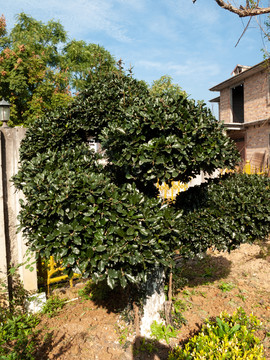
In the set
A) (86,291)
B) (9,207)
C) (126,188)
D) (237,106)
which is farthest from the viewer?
(237,106)

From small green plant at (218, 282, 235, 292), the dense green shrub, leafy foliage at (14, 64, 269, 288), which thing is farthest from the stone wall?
small green plant at (218, 282, 235, 292)

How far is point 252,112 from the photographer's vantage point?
15.9 meters

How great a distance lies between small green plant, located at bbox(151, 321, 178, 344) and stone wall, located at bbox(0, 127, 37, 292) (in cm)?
225

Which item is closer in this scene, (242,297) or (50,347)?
(50,347)

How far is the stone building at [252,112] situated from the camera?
14.9m

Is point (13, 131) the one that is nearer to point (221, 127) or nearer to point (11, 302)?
point (11, 302)

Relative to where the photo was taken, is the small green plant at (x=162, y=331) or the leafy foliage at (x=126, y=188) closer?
the leafy foliage at (x=126, y=188)

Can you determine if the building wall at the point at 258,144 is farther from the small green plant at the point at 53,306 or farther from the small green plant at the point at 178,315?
the small green plant at the point at 53,306

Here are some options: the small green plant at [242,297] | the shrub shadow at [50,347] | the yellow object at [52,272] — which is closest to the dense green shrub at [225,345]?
the shrub shadow at [50,347]

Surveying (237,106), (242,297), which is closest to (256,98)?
(237,106)

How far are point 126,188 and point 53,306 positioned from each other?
2.91m

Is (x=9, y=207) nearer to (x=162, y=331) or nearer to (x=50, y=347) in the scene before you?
(x=50, y=347)

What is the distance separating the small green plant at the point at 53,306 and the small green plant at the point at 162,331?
5.65 ft

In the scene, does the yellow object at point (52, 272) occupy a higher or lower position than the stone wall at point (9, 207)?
lower
